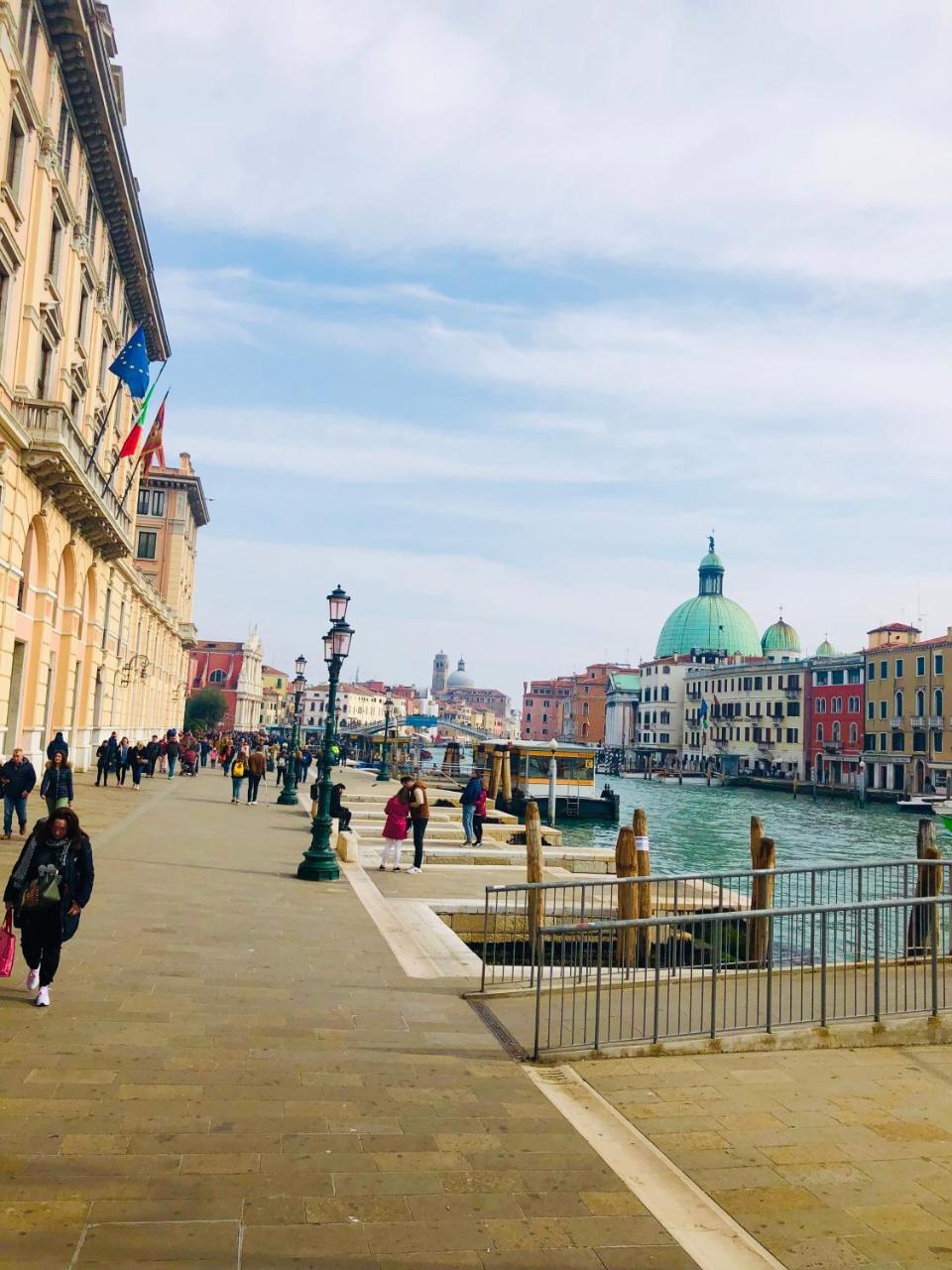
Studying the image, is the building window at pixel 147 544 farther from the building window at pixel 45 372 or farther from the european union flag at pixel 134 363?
the building window at pixel 45 372

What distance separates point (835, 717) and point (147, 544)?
58606mm

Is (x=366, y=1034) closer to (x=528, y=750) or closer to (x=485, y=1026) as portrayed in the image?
(x=485, y=1026)

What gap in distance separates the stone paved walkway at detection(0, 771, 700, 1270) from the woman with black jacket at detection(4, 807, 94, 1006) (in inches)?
17.0

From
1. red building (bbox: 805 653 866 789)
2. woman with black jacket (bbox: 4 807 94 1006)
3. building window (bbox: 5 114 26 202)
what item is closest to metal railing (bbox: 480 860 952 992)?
woman with black jacket (bbox: 4 807 94 1006)

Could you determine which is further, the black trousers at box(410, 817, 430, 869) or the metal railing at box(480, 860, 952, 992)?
the black trousers at box(410, 817, 430, 869)

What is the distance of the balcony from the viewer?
973 inches

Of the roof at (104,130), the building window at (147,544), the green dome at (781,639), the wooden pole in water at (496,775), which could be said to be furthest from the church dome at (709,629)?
the roof at (104,130)

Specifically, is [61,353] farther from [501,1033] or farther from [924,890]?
[501,1033]

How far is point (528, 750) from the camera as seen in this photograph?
179 feet

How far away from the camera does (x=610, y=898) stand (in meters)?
13.9

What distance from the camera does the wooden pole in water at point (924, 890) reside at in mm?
10158

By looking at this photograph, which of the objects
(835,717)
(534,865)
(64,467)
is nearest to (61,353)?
(64,467)

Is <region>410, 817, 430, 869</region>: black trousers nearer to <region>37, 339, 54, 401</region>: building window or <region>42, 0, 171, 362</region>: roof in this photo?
<region>37, 339, 54, 401</region>: building window

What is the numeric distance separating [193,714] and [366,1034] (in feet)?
322
